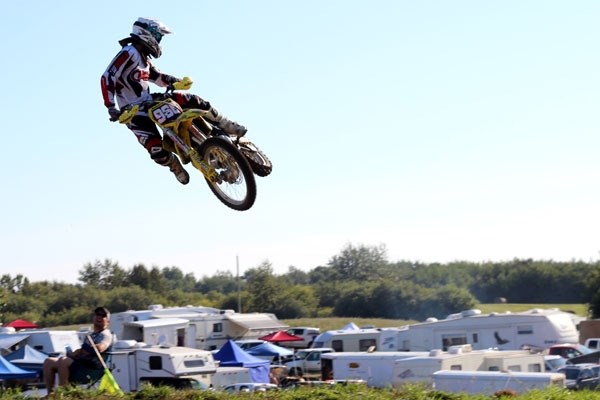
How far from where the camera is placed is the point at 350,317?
2406 inches

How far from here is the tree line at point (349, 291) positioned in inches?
2243

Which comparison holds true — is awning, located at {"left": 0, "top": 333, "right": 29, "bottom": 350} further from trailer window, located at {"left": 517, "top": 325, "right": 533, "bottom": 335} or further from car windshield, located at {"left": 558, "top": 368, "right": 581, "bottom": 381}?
car windshield, located at {"left": 558, "top": 368, "right": 581, "bottom": 381}

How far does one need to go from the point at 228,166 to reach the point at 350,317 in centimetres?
5103

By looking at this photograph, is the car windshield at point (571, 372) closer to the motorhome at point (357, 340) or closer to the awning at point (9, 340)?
the motorhome at point (357, 340)

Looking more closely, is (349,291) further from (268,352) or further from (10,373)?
(10,373)

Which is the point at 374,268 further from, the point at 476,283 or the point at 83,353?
the point at 83,353

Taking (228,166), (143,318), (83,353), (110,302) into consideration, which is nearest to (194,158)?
(228,166)

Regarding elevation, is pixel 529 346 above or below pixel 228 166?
below

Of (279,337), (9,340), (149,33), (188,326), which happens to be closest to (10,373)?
(9,340)

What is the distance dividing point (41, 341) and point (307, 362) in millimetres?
8237

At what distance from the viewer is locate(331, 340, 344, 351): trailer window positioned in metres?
33.8

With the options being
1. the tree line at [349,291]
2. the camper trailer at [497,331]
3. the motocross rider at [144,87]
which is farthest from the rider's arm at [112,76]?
the tree line at [349,291]

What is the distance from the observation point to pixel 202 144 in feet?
35.5

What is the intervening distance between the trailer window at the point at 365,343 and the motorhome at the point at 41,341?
30.6ft
